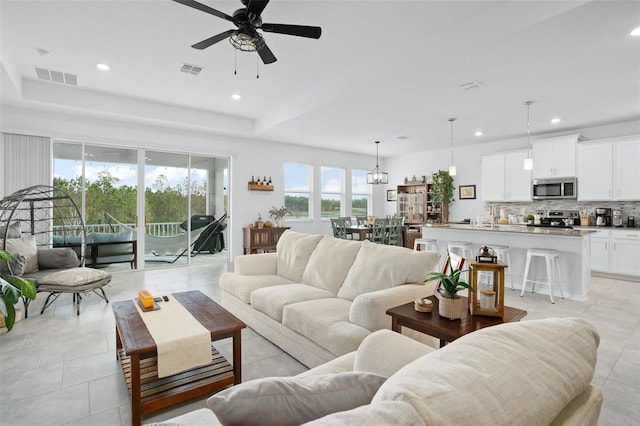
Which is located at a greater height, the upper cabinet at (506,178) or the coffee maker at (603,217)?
the upper cabinet at (506,178)

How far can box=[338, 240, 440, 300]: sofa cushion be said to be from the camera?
258 cm

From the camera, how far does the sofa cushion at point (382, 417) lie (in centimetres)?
57

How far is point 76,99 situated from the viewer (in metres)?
5.11

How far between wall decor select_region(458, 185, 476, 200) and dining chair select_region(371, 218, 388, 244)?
2613 mm

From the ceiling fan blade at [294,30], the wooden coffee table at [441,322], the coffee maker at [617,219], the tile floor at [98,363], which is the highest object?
the ceiling fan blade at [294,30]

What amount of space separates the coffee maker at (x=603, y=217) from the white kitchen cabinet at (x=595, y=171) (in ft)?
0.89

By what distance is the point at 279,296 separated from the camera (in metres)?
2.83

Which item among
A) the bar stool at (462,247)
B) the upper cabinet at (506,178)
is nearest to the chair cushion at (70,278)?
the bar stool at (462,247)

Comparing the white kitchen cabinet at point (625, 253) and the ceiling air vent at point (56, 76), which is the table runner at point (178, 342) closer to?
the ceiling air vent at point (56, 76)

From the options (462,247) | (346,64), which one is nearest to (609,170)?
(462,247)

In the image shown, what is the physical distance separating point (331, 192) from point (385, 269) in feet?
21.9

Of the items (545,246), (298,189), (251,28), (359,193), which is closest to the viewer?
(251,28)

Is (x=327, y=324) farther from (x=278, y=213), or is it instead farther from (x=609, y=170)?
(x=609, y=170)

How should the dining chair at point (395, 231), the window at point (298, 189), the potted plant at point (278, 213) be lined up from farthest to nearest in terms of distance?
the window at point (298, 189) < the potted plant at point (278, 213) < the dining chair at point (395, 231)
